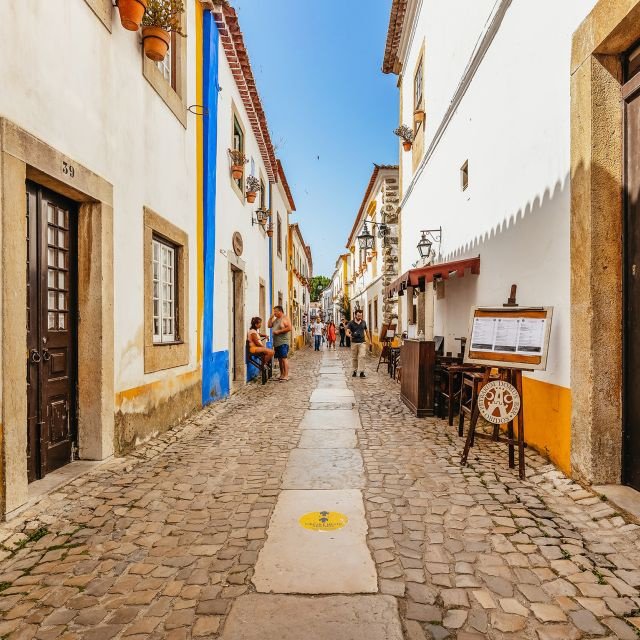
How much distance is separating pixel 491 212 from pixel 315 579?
17.0 ft

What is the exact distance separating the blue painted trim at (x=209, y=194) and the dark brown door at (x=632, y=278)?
5.54 m

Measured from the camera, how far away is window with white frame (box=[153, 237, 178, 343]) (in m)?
5.92

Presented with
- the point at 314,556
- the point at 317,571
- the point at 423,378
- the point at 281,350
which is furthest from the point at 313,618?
the point at 281,350

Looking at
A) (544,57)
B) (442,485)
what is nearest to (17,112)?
(442,485)

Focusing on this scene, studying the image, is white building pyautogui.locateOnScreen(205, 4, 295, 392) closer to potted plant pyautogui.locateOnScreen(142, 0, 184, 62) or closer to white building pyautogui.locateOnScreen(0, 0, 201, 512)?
white building pyautogui.locateOnScreen(0, 0, 201, 512)

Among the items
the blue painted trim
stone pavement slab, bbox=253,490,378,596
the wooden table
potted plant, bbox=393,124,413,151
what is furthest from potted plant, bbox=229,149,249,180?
stone pavement slab, bbox=253,490,378,596

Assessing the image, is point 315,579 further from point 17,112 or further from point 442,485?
point 17,112

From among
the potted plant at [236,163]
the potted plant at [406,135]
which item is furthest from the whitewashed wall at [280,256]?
the potted plant at [236,163]

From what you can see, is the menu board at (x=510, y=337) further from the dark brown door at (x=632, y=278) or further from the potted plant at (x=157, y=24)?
the potted plant at (x=157, y=24)

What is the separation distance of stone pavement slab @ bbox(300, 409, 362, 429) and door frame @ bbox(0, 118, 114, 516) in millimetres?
2612

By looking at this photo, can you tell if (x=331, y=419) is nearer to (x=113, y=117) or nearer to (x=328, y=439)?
(x=328, y=439)

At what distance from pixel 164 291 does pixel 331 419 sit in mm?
2838

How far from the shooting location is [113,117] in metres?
4.48

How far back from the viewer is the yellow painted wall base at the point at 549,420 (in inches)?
156
